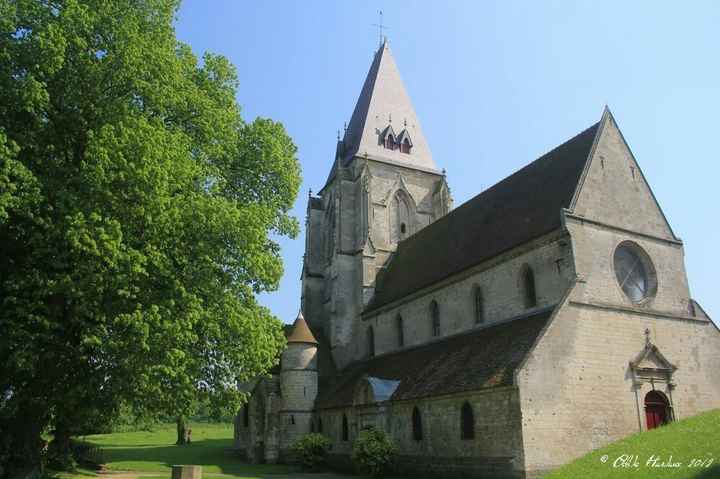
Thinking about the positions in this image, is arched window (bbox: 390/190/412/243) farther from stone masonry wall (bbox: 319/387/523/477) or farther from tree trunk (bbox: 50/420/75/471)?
tree trunk (bbox: 50/420/75/471)

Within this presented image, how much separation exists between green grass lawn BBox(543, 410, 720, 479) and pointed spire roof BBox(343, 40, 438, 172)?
26.6 meters

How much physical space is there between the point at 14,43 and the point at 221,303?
30.4 ft

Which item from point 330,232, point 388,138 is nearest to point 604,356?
point 330,232

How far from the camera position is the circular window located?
22.4 metres

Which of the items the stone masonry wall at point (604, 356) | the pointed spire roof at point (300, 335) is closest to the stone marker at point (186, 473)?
the stone masonry wall at point (604, 356)

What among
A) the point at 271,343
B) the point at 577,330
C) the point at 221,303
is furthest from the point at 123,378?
the point at 577,330

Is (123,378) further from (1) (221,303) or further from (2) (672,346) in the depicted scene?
(2) (672,346)

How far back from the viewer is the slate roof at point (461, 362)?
19969mm

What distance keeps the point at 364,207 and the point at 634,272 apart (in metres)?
19.4

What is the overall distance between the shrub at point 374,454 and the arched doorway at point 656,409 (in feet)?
Result: 31.4

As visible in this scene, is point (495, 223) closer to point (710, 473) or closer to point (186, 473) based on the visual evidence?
point (710, 473)

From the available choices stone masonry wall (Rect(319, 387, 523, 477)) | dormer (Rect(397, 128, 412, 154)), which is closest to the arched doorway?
stone masonry wall (Rect(319, 387, 523, 477))

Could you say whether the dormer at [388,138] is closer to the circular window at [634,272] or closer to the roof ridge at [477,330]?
the roof ridge at [477,330]

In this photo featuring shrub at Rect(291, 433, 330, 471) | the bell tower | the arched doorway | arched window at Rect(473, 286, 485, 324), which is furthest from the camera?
the bell tower
